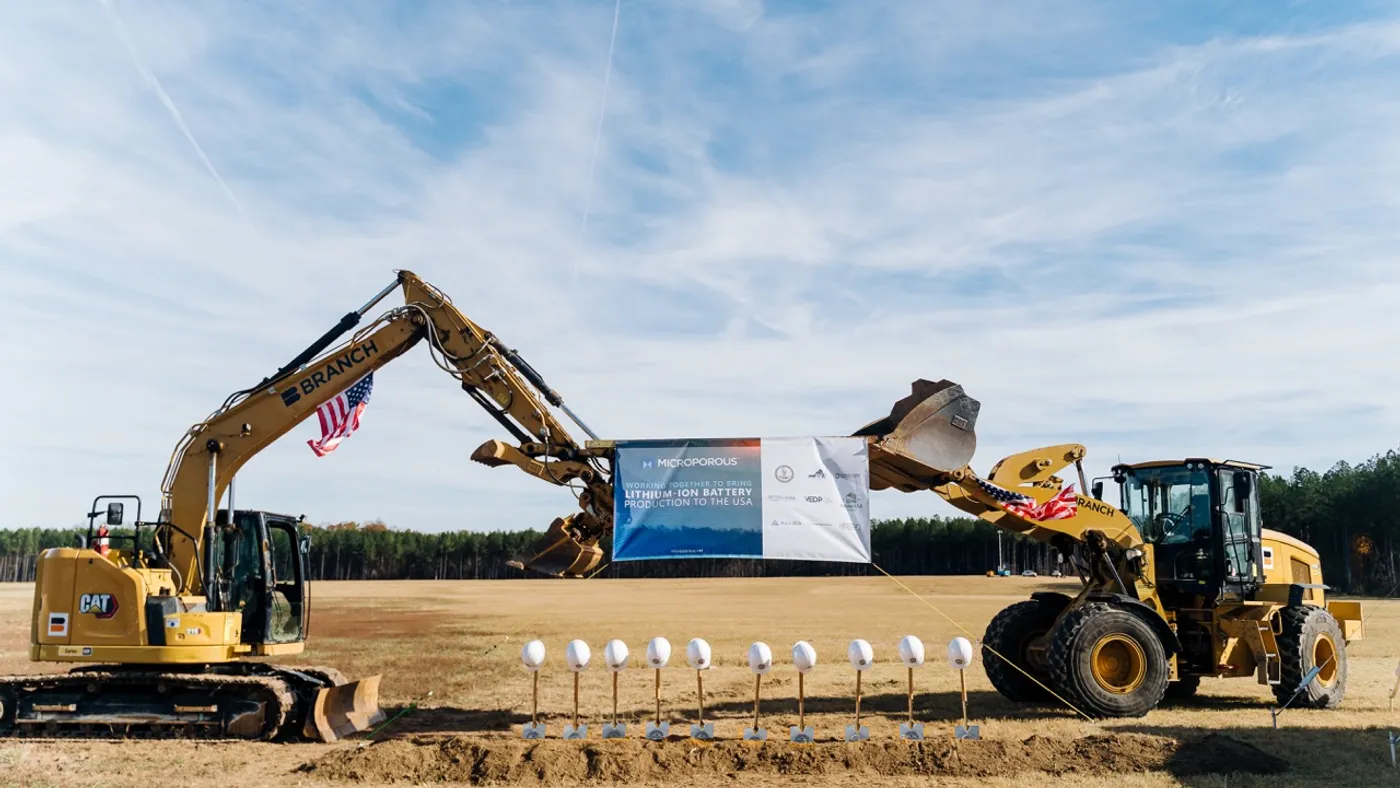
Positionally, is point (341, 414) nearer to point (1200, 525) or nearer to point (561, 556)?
point (561, 556)

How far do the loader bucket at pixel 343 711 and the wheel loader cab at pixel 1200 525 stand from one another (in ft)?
39.1

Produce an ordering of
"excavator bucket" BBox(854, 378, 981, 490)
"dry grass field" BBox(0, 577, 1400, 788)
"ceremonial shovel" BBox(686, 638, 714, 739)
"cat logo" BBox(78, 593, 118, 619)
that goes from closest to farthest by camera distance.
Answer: "dry grass field" BBox(0, 577, 1400, 788)
"ceremonial shovel" BBox(686, 638, 714, 739)
"cat logo" BBox(78, 593, 118, 619)
"excavator bucket" BBox(854, 378, 981, 490)

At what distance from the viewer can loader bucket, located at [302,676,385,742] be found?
544 inches

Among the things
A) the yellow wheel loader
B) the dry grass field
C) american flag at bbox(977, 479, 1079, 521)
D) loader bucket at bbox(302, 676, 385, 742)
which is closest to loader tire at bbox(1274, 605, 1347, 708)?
the yellow wheel loader

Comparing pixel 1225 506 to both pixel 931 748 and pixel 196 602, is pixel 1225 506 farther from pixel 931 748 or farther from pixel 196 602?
pixel 196 602

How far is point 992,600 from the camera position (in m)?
53.5

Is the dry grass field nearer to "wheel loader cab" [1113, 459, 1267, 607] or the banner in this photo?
"wheel loader cab" [1113, 459, 1267, 607]

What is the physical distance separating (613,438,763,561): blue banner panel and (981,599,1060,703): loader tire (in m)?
5.33

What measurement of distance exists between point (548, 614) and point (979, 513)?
1281 inches

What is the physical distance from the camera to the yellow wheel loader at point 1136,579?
14664mm

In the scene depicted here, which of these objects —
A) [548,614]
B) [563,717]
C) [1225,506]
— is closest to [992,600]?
[548,614]

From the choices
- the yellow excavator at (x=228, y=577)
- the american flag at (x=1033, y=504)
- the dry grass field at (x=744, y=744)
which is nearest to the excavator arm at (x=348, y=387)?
the yellow excavator at (x=228, y=577)

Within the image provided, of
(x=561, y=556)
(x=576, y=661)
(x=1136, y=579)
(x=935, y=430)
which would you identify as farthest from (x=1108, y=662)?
(x=561, y=556)

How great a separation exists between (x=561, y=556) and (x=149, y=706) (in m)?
5.60
